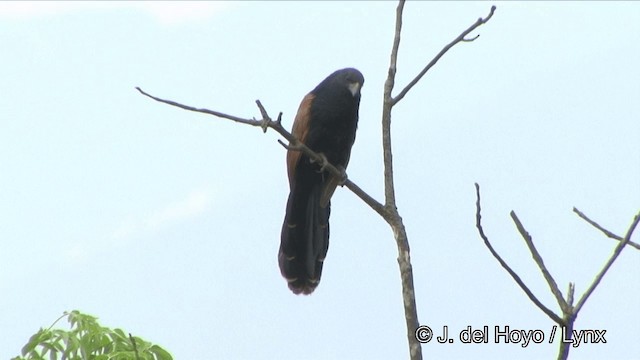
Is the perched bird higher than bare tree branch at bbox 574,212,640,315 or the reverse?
higher

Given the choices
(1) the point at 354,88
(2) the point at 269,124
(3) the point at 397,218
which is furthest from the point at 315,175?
(3) the point at 397,218

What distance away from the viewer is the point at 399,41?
3.68 meters

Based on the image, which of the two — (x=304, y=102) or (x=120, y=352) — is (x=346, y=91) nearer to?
(x=304, y=102)

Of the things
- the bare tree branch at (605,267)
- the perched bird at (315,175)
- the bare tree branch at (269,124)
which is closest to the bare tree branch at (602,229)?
the bare tree branch at (605,267)

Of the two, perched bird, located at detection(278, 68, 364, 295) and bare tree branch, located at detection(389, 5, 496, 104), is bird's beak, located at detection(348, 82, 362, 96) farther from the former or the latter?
bare tree branch, located at detection(389, 5, 496, 104)

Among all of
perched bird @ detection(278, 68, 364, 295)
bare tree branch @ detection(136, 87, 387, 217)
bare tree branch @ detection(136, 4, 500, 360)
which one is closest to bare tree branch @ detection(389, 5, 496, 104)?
bare tree branch @ detection(136, 4, 500, 360)

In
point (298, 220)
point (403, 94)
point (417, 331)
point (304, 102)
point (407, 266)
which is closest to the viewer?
point (417, 331)

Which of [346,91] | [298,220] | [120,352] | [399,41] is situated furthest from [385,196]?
[346,91]

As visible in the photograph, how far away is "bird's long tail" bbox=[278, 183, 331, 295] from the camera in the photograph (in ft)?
18.3

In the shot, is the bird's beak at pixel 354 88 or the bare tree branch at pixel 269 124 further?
the bird's beak at pixel 354 88

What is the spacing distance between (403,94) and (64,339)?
1669 millimetres

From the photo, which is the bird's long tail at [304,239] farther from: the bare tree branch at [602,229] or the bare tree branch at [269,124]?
the bare tree branch at [602,229]

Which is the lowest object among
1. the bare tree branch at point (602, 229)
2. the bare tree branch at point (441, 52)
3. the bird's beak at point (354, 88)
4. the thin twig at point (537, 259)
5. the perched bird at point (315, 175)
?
the thin twig at point (537, 259)

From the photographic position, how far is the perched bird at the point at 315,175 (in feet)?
18.4
